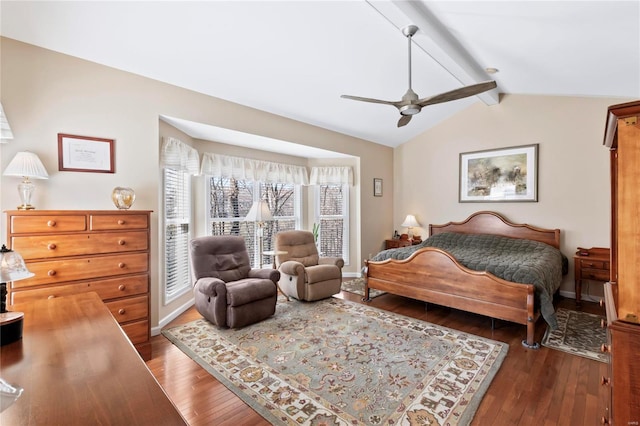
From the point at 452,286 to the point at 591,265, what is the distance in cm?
214

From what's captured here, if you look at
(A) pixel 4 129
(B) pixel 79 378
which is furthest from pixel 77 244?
(B) pixel 79 378

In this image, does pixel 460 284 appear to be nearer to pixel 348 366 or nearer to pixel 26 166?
pixel 348 366

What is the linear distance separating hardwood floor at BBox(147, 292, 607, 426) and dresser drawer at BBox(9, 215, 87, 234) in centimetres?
132

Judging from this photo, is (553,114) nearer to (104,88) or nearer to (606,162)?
(606,162)

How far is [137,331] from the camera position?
259 cm

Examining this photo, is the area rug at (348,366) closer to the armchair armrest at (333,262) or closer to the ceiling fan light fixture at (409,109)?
the armchair armrest at (333,262)

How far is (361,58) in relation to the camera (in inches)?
125

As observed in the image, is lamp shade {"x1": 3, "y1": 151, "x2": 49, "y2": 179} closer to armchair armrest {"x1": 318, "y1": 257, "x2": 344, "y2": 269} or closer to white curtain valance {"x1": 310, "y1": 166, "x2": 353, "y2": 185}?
armchair armrest {"x1": 318, "y1": 257, "x2": 344, "y2": 269}

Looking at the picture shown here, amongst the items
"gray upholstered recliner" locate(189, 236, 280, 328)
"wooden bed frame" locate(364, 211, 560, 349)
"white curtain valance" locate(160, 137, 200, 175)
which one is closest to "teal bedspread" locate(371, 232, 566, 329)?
"wooden bed frame" locate(364, 211, 560, 349)

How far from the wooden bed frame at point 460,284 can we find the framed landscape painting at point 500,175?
0.54 m

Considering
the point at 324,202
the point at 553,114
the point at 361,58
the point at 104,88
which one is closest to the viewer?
the point at 104,88

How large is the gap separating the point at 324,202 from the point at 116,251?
3.75 m

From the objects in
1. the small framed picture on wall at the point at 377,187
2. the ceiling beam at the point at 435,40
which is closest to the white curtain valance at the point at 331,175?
the small framed picture on wall at the point at 377,187

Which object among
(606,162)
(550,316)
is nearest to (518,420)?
(550,316)
